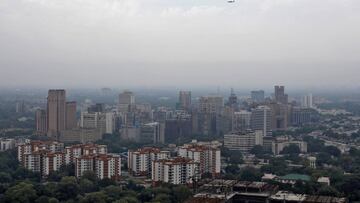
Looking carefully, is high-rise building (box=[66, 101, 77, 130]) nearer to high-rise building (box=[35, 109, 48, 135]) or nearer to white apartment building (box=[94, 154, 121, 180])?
high-rise building (box=[35, 109, 48, 135])

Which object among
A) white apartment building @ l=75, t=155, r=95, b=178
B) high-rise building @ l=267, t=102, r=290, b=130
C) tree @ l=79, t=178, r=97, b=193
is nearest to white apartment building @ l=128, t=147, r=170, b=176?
white apartment building @ l=75, t=155, r=95, b=178

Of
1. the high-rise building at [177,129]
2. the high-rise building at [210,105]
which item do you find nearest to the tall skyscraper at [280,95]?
the high-rise building at [210,105]

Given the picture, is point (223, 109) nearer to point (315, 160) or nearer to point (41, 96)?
point (315, 160)

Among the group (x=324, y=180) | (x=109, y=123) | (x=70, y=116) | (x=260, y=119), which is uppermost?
(x=70, y=116)

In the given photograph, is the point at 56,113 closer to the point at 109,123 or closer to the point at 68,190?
the point at 109,123

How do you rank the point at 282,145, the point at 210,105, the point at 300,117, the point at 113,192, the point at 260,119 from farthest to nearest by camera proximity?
the point at 300,117 < the point at 210,105 < the point at 260,119 < the point at 282,145 < the point at 113,192

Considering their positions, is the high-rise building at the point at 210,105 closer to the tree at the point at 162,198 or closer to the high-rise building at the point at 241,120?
the high-rise building at the point at 241,120

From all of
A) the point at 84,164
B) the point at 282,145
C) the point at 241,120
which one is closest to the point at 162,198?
the point at 84,164

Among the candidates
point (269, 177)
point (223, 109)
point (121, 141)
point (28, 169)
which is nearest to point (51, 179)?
point (28, 169)
